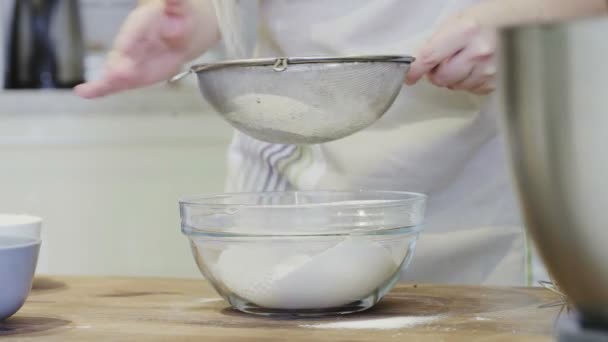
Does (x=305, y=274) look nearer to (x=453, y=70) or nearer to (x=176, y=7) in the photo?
(x=453, y=70)

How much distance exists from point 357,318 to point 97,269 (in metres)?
1.26

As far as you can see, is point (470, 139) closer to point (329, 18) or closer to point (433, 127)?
point (433, 127)

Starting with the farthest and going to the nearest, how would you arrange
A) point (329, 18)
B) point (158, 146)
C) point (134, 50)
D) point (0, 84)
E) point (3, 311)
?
1. point (0, 84)
2. point (158, 146)
3. point (329, 18)
4. point (134, 50)
5. point (3, 311)

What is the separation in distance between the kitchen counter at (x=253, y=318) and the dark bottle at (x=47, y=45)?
116 centimetres

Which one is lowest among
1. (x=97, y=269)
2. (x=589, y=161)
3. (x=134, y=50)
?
(x=97, y=269)

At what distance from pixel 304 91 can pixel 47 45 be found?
1.27m

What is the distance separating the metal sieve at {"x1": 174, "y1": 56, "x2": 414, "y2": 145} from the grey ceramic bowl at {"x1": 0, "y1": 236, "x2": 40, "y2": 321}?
0.24 m

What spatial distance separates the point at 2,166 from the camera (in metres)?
1.96

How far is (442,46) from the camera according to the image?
2.94ft

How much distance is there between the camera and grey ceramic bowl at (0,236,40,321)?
0.73 m

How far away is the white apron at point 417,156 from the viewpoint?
110 centimetres

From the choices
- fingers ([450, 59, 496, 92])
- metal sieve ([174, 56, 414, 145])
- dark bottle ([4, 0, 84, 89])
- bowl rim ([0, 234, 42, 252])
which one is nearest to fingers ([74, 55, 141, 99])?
metal sieve ([174, 56, 414, 145])

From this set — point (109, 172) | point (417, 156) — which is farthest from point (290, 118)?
point (109, 172)

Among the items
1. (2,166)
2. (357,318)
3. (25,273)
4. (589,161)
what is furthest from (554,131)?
(2,166)
